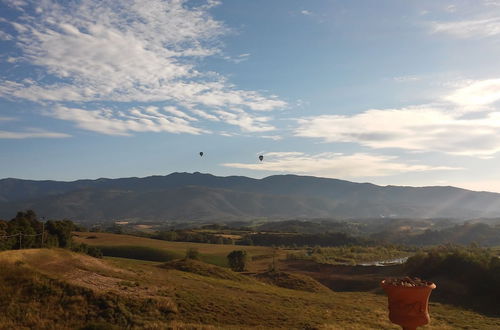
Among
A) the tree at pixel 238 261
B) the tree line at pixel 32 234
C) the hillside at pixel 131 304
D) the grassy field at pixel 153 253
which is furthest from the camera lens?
the grassy field at pixel 153 253

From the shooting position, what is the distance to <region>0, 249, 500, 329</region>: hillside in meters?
27.5

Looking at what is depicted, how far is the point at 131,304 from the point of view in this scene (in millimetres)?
30672

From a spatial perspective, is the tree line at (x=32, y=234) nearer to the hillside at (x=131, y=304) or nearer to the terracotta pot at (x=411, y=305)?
the hillside at (x=131, y=304)

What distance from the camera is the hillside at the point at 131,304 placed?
27.5 meters

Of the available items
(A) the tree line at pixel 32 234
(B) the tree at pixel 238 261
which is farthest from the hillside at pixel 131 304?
(B) the tree at pixel 238 261

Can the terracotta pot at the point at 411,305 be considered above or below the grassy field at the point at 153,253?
above

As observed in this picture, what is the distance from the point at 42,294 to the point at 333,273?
266 feet

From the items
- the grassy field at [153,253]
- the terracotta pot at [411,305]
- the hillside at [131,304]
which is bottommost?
the grassy field at [153,253]

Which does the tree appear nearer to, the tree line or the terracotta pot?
the tree line

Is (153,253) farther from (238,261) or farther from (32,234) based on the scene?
(32,234)

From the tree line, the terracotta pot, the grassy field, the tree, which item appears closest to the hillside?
the terracotta pot

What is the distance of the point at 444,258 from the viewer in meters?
77.1

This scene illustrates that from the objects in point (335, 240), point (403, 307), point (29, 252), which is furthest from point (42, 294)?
point (335, 240)

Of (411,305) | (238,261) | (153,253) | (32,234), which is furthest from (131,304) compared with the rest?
(153,253)
